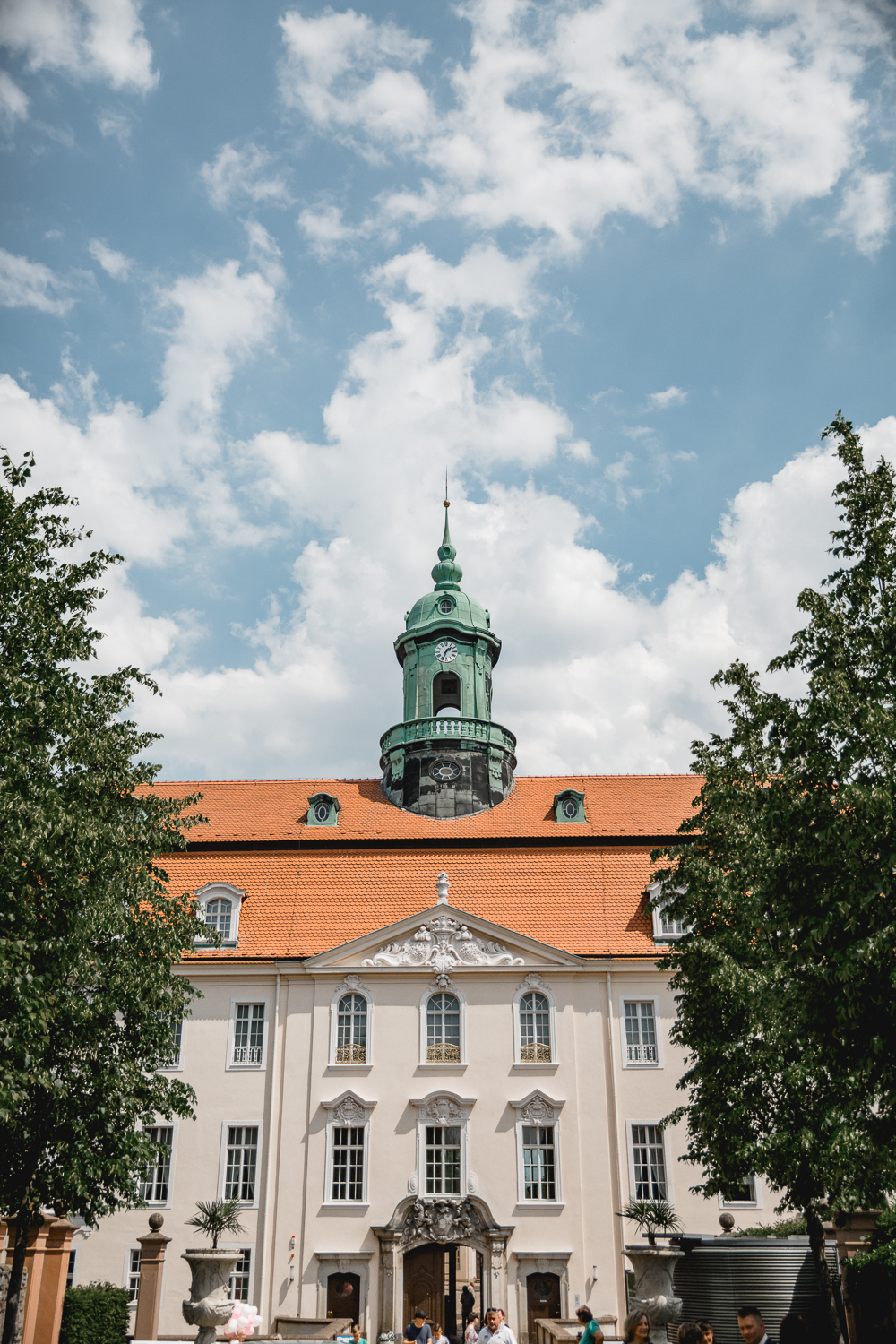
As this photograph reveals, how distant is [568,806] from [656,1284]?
18.7 m

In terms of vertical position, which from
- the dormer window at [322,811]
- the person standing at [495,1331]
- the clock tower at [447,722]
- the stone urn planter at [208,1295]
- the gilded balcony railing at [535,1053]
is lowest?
the person standing at [495,1331]

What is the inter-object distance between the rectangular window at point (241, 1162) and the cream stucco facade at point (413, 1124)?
0.18ft

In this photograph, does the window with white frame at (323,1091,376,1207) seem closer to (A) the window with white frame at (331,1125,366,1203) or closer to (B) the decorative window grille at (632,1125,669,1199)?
(A) the window with white frame at (331,1125,366,1203)

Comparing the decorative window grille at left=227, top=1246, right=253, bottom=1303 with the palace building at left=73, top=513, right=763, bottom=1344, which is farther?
the palace building at left=73, top=513, right=763, bottom=1344

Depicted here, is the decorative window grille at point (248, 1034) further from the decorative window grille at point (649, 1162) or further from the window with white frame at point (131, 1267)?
the decorative window grille at point (649, 1162)

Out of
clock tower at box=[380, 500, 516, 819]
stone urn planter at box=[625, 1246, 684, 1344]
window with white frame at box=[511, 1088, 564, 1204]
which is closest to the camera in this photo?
stone urn planter at box=[625, 1246, 684, 1344]

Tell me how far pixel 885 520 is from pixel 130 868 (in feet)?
41.7

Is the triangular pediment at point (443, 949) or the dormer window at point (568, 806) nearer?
the triangular pediment at point (443, 949)

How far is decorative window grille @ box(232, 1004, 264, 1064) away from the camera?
30641mm

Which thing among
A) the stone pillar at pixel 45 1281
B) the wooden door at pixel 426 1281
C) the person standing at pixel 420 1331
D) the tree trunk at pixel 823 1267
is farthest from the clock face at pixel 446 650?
the stone pillar at pixel 45 1281

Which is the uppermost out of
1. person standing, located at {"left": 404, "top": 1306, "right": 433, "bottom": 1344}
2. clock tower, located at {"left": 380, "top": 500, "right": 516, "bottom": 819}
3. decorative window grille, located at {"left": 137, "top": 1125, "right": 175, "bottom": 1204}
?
clock tower, located at {"left": 380, "top": 500, "right": 516, "bottom": 819}

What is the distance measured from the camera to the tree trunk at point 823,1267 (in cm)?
1770

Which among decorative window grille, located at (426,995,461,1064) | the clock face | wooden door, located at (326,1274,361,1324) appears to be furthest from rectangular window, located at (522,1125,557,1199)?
the clock face

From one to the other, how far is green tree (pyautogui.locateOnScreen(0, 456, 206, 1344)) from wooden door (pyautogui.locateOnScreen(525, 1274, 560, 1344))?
13.5 m
